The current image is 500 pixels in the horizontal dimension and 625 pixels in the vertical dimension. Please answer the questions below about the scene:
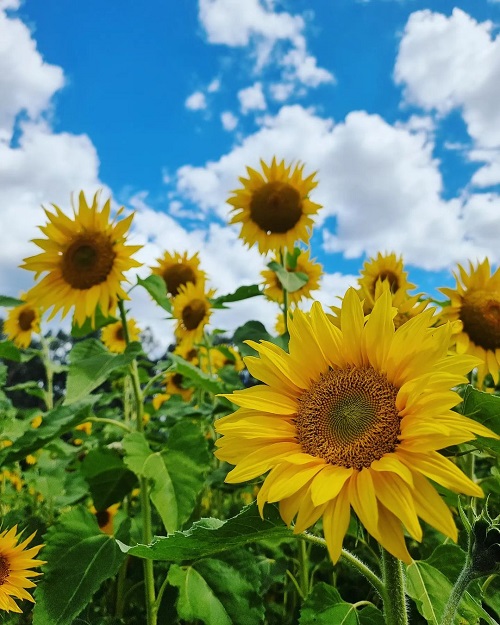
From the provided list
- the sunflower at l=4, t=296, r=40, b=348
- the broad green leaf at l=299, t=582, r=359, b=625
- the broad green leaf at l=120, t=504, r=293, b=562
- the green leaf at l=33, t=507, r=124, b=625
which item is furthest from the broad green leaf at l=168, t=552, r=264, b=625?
the sunflower at l=4, t=296, r=40, b=348

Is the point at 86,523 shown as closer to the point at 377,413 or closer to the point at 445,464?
the point at 377,413

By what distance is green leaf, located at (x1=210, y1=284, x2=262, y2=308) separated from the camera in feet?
A: 12.0

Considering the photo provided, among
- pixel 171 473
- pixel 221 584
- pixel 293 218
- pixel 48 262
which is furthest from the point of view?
pixel 293 218

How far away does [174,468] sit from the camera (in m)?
2.57

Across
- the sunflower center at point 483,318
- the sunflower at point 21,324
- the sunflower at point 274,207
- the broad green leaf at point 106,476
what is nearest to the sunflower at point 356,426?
the broad green leaf at point 106,476

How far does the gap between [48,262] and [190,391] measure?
10.7 ft

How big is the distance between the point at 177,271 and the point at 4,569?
370 centimetres

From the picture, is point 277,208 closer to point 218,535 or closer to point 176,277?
point 176,277

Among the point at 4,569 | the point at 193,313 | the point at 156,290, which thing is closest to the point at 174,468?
the point at 4,569

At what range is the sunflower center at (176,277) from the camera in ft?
18.5

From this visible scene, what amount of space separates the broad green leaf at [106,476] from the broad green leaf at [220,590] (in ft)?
2.42

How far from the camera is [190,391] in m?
6.41

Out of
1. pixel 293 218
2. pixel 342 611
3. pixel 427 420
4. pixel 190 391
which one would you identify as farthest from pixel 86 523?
pixel 190 391

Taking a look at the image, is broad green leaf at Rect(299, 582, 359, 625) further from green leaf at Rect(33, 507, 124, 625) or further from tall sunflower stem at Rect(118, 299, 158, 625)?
green leaf at Rect(33, 507, 124, 625)
